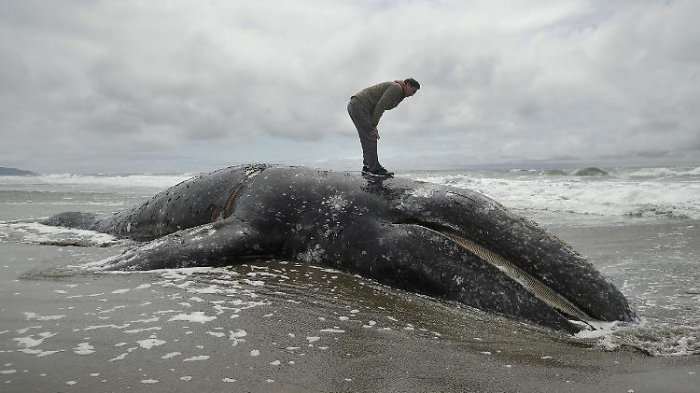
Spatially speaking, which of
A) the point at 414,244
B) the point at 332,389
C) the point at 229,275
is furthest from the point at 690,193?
the point at 332,389

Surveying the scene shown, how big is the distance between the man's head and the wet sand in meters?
3.95

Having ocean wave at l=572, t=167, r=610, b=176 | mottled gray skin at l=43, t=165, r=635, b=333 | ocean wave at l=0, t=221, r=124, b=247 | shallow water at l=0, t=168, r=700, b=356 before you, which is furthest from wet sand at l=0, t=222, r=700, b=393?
ocean wave at l=572, t=167, r=610, b=176

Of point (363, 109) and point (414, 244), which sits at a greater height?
point (363, 109)

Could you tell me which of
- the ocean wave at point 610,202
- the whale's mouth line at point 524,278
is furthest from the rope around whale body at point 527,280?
the ocean wave at point 610,202

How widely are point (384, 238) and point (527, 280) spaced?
1.51 metres

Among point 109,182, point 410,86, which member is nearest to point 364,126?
point 410,86

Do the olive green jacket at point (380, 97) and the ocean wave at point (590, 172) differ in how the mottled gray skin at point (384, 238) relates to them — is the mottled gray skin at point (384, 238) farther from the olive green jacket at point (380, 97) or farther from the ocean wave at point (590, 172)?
the ocean wave at point (590, 172)

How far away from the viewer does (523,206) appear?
1794 centimetres

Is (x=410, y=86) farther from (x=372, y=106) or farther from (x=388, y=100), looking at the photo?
(x=372, y=106)

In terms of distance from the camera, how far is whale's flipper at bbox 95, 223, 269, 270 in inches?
223

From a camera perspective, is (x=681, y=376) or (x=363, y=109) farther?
(x=363, y=109)

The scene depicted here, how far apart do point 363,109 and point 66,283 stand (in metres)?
4.79

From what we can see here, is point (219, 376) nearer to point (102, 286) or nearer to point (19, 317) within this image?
point (19, 317)

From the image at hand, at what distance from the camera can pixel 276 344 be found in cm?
358
